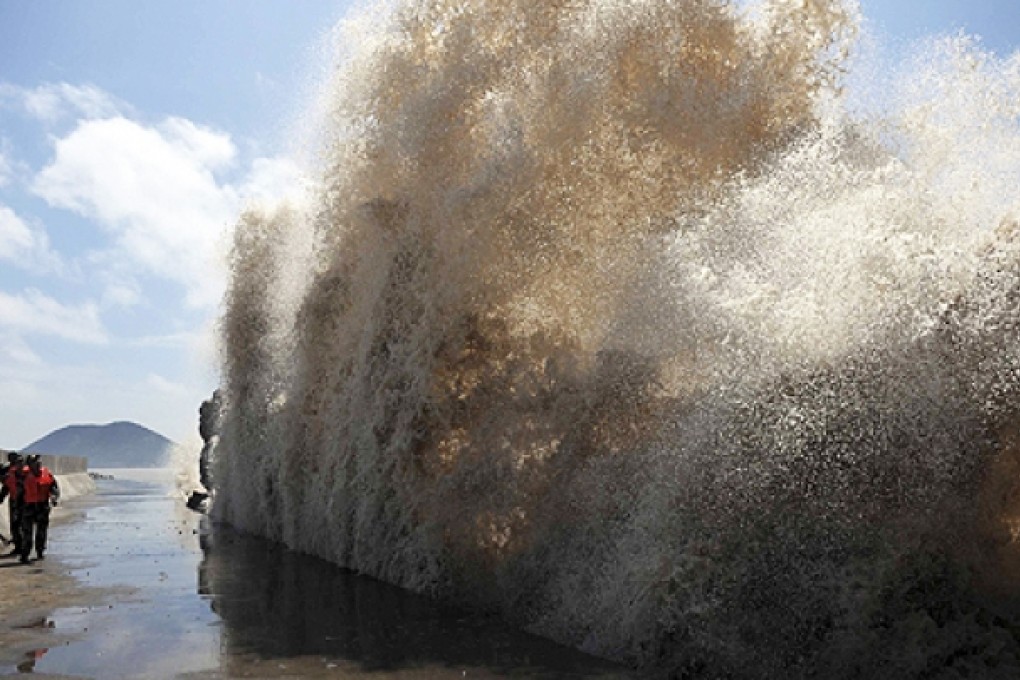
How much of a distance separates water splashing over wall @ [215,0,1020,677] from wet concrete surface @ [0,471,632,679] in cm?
55

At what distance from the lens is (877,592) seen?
253 inches

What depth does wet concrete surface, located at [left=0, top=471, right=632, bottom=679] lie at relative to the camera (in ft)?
25.0

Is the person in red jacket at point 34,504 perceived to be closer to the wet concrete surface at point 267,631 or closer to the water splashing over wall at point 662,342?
the wet concrete surface at point 267,631

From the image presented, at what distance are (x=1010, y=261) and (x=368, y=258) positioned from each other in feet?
28.5

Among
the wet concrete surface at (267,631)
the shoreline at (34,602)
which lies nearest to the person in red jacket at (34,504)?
the shoreline at (34,602)

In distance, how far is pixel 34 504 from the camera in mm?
15805

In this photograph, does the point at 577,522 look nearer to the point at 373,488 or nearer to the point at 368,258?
the point at 373,488

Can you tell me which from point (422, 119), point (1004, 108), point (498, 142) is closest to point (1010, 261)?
point (1004, 108)

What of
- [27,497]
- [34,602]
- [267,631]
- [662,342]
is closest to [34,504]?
[27,497]

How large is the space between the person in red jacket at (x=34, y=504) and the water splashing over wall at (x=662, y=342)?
14.0 feet

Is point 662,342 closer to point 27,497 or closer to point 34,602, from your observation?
point 34,602

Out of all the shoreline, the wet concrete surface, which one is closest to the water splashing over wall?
the wet concrete surface

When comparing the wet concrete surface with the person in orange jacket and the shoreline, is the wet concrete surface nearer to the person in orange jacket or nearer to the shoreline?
the shoreline

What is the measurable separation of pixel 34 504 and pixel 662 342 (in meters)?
11.6
